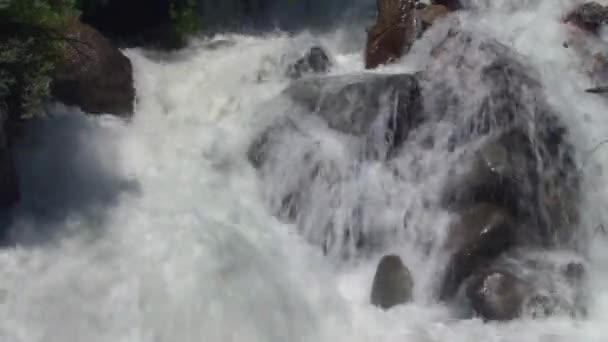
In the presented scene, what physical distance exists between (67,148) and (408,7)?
11.8 ft

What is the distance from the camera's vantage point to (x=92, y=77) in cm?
758

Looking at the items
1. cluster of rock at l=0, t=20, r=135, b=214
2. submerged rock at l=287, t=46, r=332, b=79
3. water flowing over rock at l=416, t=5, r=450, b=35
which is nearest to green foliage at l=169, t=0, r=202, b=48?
cluster of rock at l=0, t=20, r=135, b=214

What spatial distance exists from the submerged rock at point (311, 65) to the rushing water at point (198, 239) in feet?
0.52

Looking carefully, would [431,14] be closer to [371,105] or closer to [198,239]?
[371,105]

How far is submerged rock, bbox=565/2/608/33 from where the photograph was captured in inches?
336

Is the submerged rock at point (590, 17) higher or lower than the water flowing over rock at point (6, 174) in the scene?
higher

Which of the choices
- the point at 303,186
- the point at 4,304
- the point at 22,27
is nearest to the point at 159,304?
the point at 4,304

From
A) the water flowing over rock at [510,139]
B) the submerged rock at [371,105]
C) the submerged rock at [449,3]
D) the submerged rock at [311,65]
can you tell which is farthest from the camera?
the submerged rock at [449,3]

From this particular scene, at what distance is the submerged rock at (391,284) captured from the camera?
20.9ft

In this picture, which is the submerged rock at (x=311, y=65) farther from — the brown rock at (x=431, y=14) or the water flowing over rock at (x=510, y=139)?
the water flowing over rock at (x=510, y=139)

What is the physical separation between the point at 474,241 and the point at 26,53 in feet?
11.7

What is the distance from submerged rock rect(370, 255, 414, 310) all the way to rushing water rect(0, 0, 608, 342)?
0.09 metres

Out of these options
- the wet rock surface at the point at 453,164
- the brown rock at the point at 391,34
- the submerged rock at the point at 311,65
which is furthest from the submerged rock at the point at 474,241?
the submerged rock at the point at 311,65

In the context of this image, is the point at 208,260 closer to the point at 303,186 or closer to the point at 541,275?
the point at 303,186
